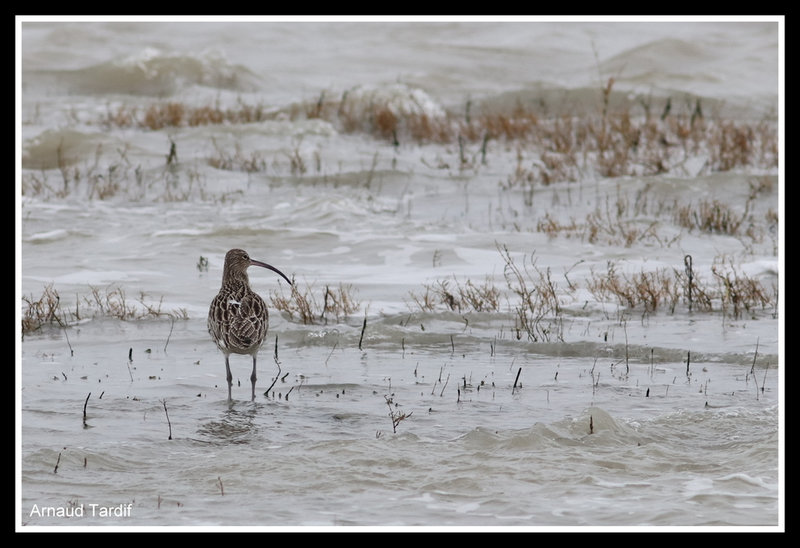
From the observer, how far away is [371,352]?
855cm

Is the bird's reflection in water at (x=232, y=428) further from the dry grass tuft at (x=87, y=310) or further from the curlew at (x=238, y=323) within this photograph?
the dry grass tuft at (x=87, y=310)

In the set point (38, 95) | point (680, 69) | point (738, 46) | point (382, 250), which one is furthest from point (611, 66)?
point (382, 250)

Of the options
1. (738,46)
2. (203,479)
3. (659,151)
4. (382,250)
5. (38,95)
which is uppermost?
(738,46)

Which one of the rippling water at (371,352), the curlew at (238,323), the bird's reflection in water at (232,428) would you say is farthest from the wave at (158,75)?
the bird's reflection in water at (232,428)

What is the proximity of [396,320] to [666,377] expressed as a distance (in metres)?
2.54

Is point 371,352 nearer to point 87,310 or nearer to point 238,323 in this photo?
point 238,323

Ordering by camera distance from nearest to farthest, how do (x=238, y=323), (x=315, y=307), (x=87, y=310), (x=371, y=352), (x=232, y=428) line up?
(x=232, y=428) → (x=238, y=323) → (x=371, y=352) → (x=87, y=310) → (x=315, y=307)

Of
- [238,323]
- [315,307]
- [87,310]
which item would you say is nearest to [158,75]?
[87,310]

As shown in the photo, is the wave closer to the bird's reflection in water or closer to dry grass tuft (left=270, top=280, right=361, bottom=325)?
dry grass tuft (left=270, top=280, right=361, bottom=325)

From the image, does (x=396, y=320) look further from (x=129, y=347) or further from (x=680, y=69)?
(x=680, y=69)

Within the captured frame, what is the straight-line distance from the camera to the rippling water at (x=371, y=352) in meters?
5.30

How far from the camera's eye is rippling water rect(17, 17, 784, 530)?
17.4 ft

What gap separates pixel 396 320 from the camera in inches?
376

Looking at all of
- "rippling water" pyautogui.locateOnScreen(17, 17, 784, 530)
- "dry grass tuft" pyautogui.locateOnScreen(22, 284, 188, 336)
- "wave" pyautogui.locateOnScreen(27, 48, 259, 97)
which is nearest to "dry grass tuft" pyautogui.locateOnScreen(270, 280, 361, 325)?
"rippling water" pyautogui.locateOnScreen(17, 17, 784, 530)
